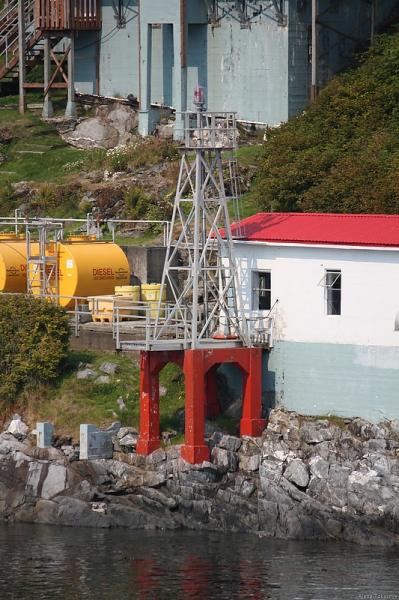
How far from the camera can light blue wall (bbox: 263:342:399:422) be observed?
5916 centimetres

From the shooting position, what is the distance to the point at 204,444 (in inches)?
2333

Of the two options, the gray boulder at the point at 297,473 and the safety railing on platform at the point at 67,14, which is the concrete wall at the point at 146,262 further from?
the safety railing on platform at the point at 67,14

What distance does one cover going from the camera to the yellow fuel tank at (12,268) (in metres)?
68.8

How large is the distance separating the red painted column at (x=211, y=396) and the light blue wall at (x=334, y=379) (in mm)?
1648

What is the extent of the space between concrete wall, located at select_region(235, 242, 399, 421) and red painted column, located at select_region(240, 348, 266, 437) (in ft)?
3.07

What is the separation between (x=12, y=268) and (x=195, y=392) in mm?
12199

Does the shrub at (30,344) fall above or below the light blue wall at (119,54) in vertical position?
below

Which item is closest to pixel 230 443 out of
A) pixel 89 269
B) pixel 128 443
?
pixel 128 443

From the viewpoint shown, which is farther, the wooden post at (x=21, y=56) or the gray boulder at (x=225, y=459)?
the wooden post at (x=21, y=56)

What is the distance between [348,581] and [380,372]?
898 centimetres

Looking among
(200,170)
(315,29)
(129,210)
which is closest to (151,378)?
(200,170)

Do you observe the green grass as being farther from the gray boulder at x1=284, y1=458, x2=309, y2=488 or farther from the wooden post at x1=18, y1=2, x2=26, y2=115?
the wooden post at x1=18, y1=2, x2=26, y2=115

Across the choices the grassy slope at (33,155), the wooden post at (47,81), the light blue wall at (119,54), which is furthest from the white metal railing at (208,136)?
the wooden post at (47,81)

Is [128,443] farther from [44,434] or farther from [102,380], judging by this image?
[102,380]
